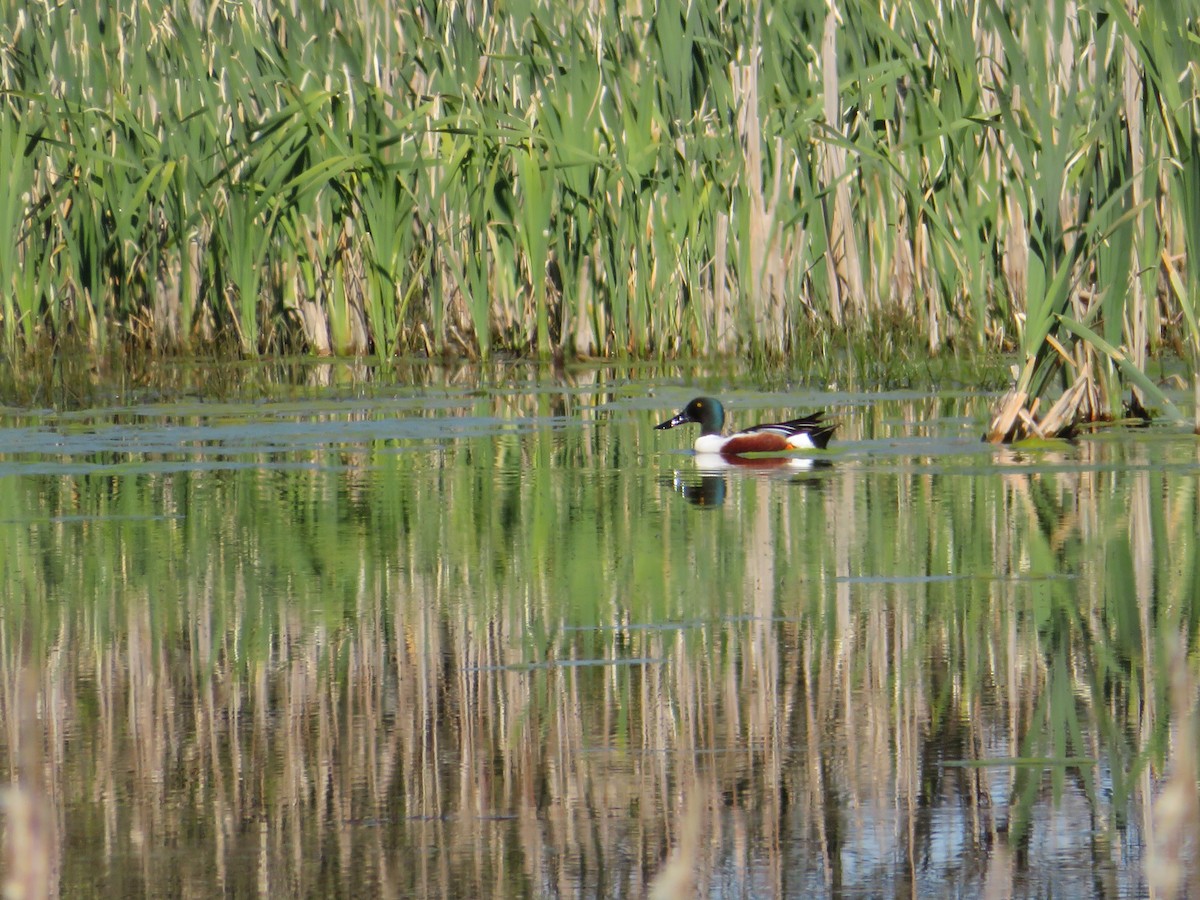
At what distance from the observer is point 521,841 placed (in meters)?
3.40

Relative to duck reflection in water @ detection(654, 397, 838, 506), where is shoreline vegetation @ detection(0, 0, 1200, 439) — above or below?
above

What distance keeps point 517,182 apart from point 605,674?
28.0 feet

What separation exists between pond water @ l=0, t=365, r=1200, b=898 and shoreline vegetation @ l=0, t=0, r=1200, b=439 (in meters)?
2.76

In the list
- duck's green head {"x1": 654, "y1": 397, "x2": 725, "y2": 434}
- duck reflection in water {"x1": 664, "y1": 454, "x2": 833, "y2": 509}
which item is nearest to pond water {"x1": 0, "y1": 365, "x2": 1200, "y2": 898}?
duck reflection in water {"x1": 664, "y1": 454, "x2": 833, "y2": 509}

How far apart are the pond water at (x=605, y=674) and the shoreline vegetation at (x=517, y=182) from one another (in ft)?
9.07

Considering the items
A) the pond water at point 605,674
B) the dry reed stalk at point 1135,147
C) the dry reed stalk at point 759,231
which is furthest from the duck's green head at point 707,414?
the dry reed stalk at point 759,231

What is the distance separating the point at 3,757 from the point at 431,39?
8.76 metres

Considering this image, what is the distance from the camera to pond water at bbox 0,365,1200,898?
10.8 feet

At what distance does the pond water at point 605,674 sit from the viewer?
10.8ft

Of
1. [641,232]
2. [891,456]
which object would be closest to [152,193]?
[641,232]

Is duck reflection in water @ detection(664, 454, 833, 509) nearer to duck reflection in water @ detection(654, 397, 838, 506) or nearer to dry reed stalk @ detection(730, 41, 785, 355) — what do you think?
duck reflection in water @ detection(654, 397, 838, 506)

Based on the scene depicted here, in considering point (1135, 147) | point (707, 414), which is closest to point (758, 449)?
point (707, 414)

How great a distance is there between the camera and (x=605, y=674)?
461 centimetres

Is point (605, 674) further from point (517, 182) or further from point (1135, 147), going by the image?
point (517, 182)
